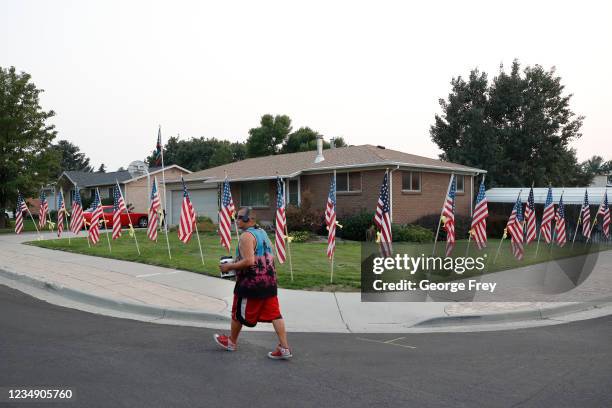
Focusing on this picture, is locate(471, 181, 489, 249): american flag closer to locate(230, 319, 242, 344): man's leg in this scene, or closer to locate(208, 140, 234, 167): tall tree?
locate(230, 319, 242, 344): man's leg

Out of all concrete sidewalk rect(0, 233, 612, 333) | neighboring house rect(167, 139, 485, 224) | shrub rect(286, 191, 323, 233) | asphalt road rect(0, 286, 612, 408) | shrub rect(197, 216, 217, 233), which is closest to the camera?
asphalt road rect(0, 286, 612, 408)

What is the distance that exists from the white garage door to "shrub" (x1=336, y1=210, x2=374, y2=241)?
9.77 metres

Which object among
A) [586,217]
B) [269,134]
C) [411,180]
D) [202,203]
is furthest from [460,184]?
[269,134]

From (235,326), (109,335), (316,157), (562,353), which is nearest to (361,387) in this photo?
(235,326)

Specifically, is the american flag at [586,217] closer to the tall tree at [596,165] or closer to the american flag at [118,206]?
the american flag at [118,206]

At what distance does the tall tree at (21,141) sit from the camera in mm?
30094

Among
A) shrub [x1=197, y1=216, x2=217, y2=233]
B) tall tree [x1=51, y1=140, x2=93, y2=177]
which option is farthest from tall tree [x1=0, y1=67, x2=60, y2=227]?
tall tree [x1=51, y1=140, x2=93, y2=177]

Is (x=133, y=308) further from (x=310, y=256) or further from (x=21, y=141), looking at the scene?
(x=21, y=141)

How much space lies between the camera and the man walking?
606 centimetres

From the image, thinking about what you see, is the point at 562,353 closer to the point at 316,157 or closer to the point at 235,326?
the point at 235,326

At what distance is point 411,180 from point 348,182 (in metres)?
2.84

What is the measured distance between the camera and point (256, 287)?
6102 millimetres

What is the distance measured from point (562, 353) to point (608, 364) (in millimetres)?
587

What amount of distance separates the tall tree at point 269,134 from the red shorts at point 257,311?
4962 centimetres
